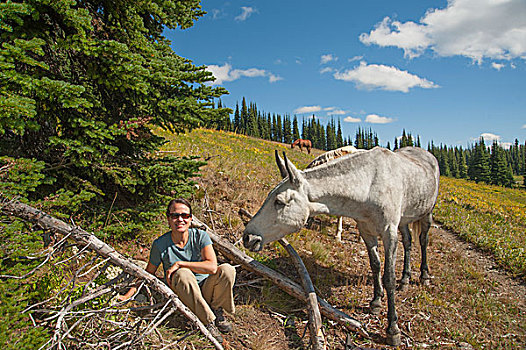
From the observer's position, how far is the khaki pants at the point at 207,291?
3213 mm

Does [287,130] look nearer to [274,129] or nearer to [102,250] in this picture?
[274,129]

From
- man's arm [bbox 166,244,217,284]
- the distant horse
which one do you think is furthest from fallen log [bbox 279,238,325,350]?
man's arm [bbox 166,244,217,284]

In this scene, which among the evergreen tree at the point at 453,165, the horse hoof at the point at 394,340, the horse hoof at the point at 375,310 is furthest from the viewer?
the evergreen tree at the point at 453,165

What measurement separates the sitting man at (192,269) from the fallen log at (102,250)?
33 cm

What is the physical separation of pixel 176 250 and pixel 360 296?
3.50 m

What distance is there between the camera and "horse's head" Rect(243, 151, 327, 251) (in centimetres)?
364

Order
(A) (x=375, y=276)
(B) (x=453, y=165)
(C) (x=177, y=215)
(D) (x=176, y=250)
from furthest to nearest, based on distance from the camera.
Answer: (B) (x=453, y=165) → (A) (x=375, y=276) → (D) (x=176, y=250) → (C) (x=177, y=215)

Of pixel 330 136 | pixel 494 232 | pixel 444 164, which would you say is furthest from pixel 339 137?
pixel 494 232

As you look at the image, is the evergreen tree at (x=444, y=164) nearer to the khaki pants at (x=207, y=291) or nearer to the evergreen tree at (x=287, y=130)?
the evergreen tree at (x=287, y=130)

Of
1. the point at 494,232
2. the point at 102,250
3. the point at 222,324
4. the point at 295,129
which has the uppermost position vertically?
the point at 295,129

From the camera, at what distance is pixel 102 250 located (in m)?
2.99

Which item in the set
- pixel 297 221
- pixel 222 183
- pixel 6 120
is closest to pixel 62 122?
pixel 6 120

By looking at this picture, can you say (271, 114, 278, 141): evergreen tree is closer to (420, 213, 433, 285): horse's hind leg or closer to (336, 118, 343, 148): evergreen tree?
(336, 118, 343, 148): evergreen tree

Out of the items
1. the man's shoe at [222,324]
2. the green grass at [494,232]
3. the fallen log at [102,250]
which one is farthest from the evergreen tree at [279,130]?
the fallen log at [102,250]
